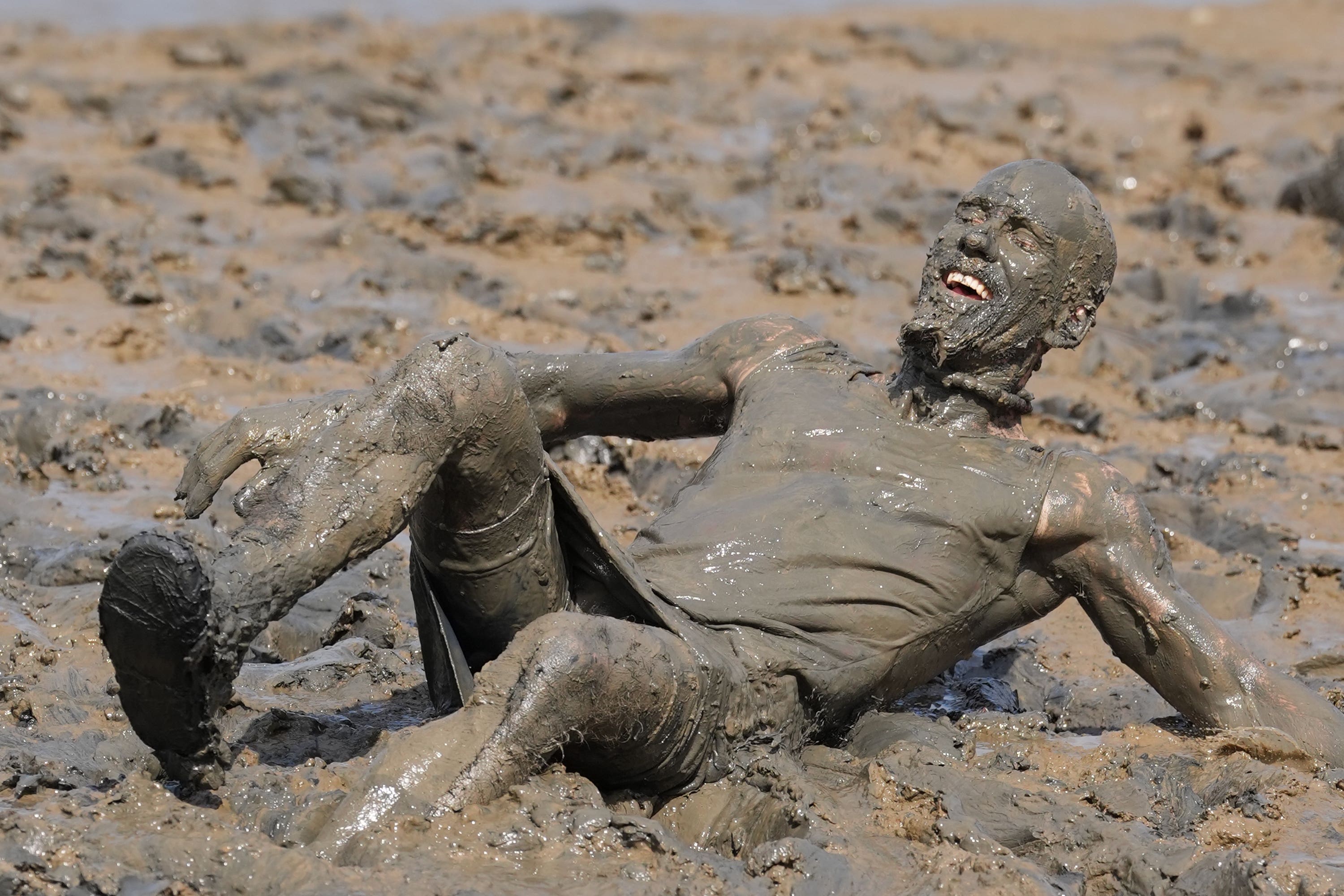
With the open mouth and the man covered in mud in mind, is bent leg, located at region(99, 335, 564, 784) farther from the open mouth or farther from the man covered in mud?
the open mouth

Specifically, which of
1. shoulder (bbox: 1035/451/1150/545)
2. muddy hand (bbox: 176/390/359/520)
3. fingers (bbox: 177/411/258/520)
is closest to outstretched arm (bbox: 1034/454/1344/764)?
shoulder (bbox: 1035/451/1150/545)

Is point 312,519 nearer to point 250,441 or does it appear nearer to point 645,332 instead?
point 250,441

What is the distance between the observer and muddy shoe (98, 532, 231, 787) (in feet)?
9.43

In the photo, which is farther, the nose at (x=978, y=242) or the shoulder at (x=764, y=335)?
the shoulder at (x=764, y=335)

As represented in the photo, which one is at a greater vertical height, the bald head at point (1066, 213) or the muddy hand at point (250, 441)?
the bald head at point (1066, 213)

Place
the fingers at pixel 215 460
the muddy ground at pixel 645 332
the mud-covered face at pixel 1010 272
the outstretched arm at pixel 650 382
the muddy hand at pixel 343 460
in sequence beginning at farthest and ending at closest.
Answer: the outstretched arm at pixel 650 382
the mud-covered face at pixel 1010 272
the muddy ground at pixel 645 332
the fingers at pixel 215 460
the muddy hand at pixel 343 460

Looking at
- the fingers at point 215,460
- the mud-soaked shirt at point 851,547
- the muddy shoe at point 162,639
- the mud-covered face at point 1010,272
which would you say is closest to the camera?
the muddy shoe at point 162,639

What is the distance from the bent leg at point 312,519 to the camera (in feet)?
9.54

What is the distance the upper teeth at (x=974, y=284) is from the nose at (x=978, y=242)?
6cm

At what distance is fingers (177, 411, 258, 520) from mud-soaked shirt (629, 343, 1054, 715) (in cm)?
95

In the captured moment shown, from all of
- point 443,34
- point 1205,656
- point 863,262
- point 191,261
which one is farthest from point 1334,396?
point 443,34

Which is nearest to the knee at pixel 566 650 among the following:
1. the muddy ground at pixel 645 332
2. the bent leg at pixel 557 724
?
the bent leg at pixel 557 724

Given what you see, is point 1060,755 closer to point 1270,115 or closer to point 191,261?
point 191,261

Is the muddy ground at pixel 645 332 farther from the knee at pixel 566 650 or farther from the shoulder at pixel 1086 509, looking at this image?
the shoulder at pixel 1086 509
